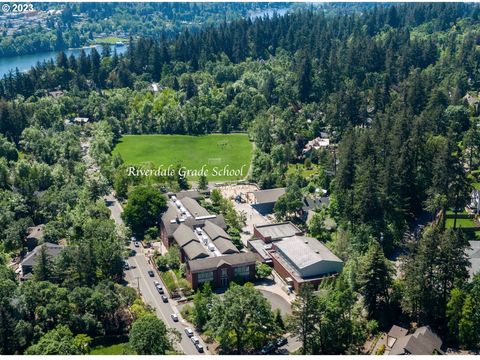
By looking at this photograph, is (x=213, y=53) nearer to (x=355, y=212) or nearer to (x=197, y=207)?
(x=197, y=207)

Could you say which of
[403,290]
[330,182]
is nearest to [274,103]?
[330,182]

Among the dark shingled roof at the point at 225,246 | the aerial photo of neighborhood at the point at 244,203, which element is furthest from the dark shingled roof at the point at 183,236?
the dark shingled roof at the point at 225,246

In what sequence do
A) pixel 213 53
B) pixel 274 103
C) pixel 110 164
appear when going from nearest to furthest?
1. pixel 110 164
2. pixel 274 103
3. pixel 213 53

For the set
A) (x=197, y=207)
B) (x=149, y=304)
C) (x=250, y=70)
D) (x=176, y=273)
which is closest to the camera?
(x=149, y=304)

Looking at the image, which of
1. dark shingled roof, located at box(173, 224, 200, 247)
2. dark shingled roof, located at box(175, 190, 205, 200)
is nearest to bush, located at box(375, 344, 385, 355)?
dark shingled roof, located at box(173, 224, 200, 247)

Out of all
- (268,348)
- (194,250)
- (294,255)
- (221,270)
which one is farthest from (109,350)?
(294,255)
